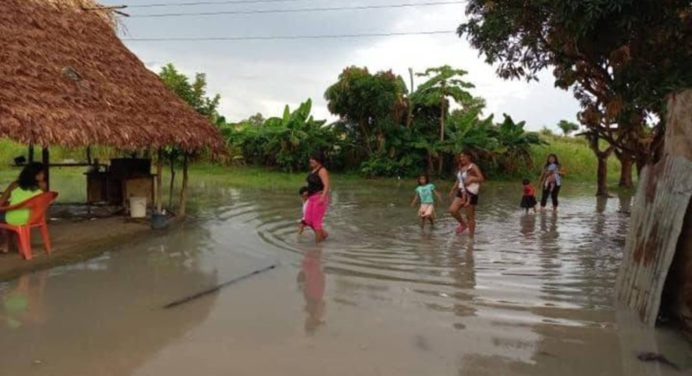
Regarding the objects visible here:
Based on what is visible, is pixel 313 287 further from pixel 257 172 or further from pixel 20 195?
pixel 257 172

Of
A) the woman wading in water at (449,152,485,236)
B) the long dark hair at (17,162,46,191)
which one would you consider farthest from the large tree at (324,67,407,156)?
the long dark hair at (17,162,46,191)

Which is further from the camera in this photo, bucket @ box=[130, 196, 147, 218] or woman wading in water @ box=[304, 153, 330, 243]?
bucket @ box=[130, 196, 147, 218]

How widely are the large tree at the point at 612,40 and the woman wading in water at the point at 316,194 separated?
11.1 ft

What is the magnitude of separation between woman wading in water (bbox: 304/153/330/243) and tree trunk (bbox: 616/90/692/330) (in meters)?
4.81

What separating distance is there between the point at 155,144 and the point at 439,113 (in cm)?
1756

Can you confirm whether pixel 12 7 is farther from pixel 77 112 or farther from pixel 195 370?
pixel 195 370

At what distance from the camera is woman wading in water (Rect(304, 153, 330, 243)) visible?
9.41m

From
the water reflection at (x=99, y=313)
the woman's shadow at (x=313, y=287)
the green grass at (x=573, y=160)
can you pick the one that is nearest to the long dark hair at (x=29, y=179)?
the water reflection at (x=99, y=313)

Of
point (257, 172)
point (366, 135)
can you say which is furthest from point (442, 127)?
point (257, 172)

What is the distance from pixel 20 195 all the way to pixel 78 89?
7.40 feet

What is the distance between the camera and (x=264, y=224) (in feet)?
38.5

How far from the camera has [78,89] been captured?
30.5 feet

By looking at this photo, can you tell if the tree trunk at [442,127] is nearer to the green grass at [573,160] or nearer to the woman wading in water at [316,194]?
the green grass at [573,160]

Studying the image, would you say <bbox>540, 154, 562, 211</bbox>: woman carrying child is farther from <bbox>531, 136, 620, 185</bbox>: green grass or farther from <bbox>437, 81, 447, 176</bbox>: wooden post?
<bbox>531, 136, 620, 185</bbox>: green grass
